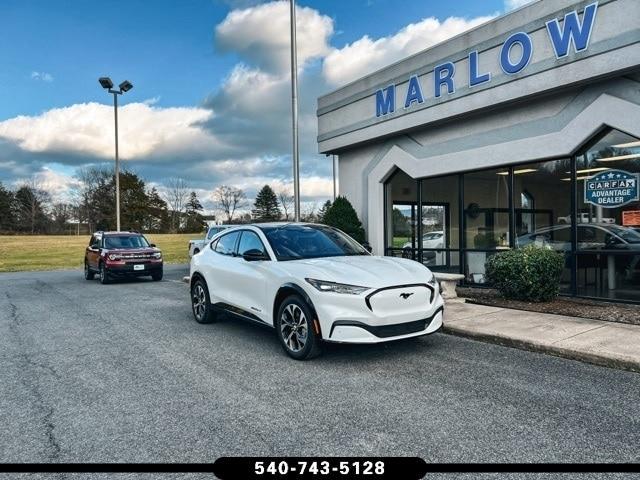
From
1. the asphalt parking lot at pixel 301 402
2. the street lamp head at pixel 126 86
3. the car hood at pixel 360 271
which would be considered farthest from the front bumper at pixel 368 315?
the street lamp head at pixel 126 86

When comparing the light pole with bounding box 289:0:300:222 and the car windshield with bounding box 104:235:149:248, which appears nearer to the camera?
the light pole with bounding box 289:0:300:222

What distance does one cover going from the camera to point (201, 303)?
823 centimetres

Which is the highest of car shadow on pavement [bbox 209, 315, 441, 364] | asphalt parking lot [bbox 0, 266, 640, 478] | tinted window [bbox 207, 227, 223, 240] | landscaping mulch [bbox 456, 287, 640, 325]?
tinted window [bbox 207, 227, 223, 240]

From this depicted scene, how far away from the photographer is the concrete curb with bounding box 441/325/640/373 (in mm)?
5273

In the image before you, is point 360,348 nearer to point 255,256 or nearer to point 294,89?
point 255,256

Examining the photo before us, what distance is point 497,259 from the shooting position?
9562 millimetres

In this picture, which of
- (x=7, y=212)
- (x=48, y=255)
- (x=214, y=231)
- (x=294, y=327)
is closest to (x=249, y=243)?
(x=294, y=327)

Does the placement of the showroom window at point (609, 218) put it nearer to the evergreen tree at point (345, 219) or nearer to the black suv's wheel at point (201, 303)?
the evergreen tree at point (345, 219)

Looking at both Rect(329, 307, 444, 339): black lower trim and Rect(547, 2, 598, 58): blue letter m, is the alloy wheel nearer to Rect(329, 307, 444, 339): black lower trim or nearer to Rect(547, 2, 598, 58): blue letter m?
Rect(329, 307, 444, 339): black lower trim

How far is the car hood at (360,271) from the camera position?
18.1 feet

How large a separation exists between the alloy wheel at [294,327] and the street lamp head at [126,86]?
21829 millimetres

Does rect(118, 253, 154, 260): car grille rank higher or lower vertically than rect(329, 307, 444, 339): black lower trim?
higher

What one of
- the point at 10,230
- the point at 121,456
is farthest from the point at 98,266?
the point at 10,230

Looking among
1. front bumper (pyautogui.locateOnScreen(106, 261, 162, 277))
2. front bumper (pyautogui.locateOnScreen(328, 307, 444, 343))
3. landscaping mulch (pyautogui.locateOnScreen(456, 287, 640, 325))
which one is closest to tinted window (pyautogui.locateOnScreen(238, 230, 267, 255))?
front bumper (pyautogui.locateOnScreen(328, 307, 444, 343))
